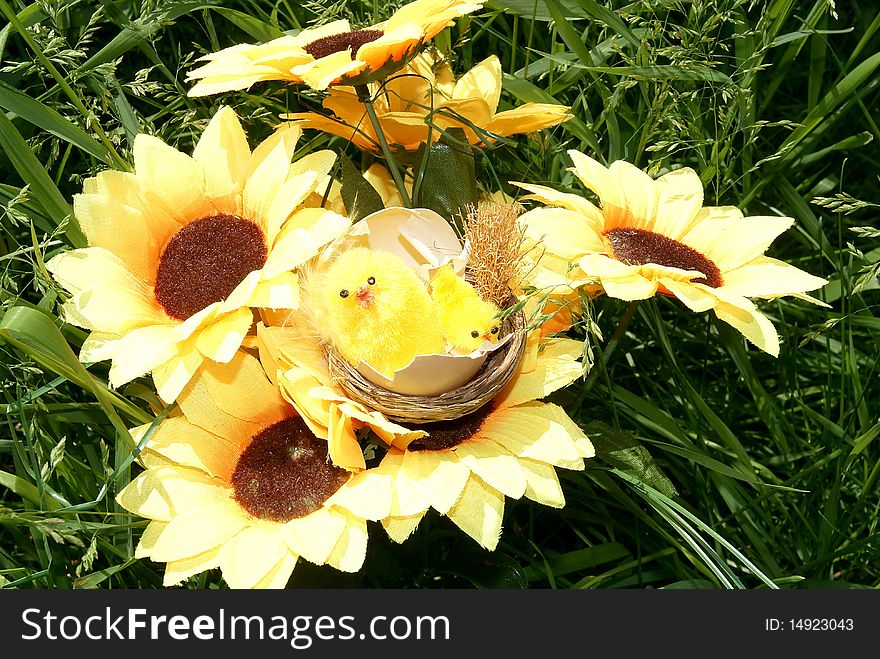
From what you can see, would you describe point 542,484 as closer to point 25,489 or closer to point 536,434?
point 536,434

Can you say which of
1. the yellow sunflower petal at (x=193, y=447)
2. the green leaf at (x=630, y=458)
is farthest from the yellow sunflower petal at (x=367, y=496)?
the green leaf at (x=630, y=458)

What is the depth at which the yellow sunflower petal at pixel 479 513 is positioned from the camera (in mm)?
627

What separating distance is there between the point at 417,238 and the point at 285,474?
211mm

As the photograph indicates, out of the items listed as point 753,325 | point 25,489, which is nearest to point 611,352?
point 753,325

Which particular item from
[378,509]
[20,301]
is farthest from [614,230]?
[20,301]

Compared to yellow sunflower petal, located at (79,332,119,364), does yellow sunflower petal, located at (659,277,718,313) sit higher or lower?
lower

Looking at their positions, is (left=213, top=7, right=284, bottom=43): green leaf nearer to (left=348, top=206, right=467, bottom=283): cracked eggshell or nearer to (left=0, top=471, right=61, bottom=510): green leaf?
(left=348, top=206, right=467, bottom=283): cracked eggshell

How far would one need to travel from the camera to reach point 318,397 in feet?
2.04

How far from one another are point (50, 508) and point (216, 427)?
195mm

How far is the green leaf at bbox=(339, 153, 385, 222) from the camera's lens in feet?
2.50

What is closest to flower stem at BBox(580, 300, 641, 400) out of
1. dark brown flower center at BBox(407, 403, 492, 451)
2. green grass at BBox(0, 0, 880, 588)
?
green grass at BBox(0, 0, 880, 588)

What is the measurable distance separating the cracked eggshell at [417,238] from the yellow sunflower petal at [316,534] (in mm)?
200

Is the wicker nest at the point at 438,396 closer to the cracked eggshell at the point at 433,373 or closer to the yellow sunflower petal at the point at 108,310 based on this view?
the cracked eggshell at the point at 433,373

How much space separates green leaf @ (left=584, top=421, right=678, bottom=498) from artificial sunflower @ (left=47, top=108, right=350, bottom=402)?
0.93 ft
